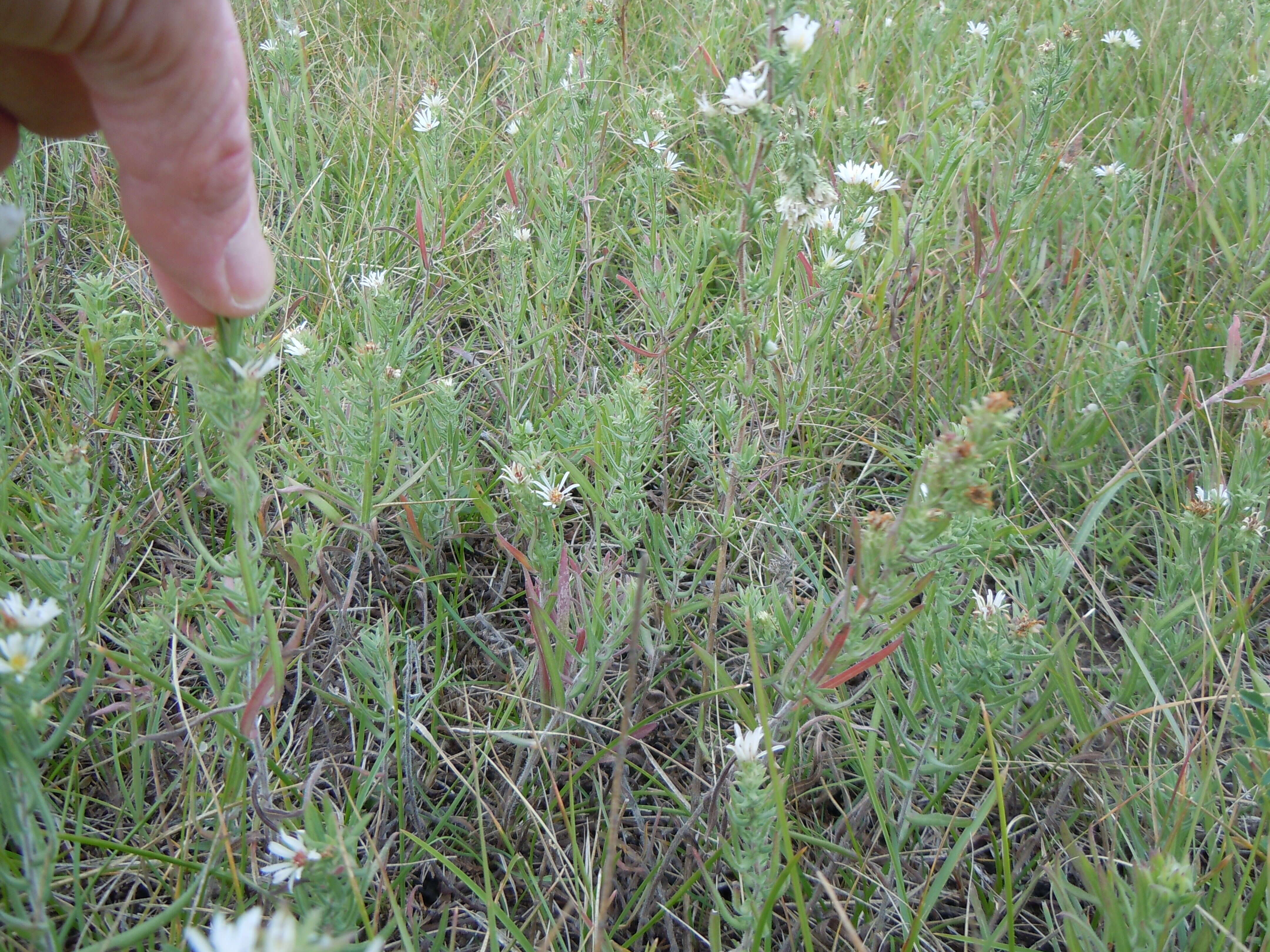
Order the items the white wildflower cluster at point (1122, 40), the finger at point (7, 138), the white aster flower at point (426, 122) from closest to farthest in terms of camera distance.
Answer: the finger at point (7, 138) < the white aster flower at point (426, 122) < the white wildflower cluster at point (1122, 40)

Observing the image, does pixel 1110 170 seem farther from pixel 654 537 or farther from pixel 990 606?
pixel 654 537

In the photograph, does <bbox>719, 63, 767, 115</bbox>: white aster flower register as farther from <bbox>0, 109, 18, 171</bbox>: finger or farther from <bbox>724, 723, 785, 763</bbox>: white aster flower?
<bbox>0, 109, 18, 171</bbox>: finger

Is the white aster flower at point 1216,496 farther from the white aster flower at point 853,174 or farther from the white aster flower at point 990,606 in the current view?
the white aster flower at point 853,174

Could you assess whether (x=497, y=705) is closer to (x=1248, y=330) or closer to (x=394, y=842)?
(x=394, y=842)

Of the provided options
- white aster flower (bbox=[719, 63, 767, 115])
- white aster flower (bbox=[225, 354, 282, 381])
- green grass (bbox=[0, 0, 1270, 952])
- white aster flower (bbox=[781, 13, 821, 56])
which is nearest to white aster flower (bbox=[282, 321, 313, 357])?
green grass (bbox=[0, 0, 1270, 952])

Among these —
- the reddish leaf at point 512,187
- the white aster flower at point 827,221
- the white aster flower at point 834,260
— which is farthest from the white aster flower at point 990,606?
the reddish leaf at point 512,187

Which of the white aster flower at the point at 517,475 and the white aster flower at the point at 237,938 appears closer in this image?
the white aster flower at the point at 237,938

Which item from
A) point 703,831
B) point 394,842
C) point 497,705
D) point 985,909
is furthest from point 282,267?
point 985,909
